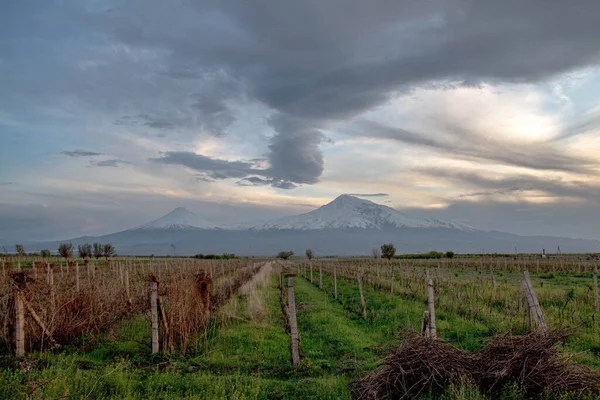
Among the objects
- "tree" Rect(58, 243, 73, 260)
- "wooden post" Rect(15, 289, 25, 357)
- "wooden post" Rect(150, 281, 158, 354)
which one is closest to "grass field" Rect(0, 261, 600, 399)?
"wooden post" Rect(15, 289, 25, 357)

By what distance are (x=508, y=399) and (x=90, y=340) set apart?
11.4 meters

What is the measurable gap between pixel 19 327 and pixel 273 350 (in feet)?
22.3

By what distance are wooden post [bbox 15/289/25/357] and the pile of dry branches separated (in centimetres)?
871

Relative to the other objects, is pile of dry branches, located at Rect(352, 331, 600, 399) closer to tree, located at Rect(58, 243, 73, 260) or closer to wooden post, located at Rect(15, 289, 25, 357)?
wooden post, located at Rect(15, 289, 25, 357)

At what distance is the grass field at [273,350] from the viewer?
8562 mm

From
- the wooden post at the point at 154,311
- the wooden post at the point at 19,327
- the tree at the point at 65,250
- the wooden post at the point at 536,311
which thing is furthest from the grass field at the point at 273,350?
the tree at the point at 65,250

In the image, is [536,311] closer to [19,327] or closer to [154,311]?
[154,311]

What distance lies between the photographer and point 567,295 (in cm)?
1970

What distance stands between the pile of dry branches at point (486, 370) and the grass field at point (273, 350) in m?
0.36

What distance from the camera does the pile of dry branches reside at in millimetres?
7578

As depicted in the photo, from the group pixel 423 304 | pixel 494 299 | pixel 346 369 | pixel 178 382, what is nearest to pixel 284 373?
pixel 346 369

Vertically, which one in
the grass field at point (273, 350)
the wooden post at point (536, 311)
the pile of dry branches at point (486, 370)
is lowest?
the grass field at point (273, 350)

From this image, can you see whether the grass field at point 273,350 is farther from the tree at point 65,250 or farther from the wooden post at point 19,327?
the tree at point 65,250

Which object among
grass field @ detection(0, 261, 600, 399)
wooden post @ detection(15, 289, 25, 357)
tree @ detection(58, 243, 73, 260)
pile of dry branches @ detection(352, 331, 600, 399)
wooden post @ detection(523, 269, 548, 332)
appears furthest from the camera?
tree @ detection(58, 243, 73, 260)
